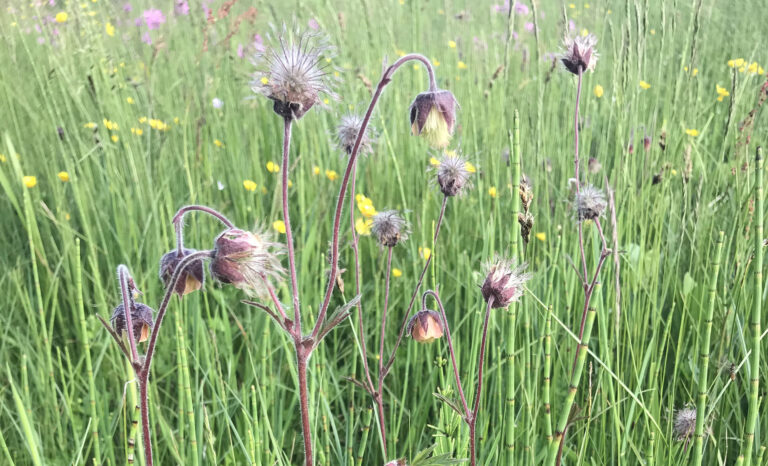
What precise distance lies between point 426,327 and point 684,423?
0.57m

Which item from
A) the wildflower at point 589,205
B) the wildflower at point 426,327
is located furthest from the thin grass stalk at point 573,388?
the wildflower at point 589,205

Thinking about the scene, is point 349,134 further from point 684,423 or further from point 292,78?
point 684,423

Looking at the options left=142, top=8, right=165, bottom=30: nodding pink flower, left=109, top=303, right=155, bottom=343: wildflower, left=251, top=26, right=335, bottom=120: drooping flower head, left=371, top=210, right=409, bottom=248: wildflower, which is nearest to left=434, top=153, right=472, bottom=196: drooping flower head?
left=371, top=210, right=409, bottom=248: wildflower

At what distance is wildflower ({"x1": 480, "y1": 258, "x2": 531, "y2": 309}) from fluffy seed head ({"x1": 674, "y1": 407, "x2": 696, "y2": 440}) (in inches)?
19.8

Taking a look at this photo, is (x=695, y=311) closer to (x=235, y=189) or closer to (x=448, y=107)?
(x=448, y=107)

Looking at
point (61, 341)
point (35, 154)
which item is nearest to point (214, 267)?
point (61, 341)

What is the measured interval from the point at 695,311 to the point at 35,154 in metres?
2.46

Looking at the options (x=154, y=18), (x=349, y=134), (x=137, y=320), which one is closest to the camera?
(x=137, y=320)

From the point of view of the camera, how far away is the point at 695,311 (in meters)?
1.71

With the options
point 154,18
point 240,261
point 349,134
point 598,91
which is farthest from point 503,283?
point 154,18

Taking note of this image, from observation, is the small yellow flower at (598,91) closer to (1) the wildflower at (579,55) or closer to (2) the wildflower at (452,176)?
(1) the wildflower at (579,55)

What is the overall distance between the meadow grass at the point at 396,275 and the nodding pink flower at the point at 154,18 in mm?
792

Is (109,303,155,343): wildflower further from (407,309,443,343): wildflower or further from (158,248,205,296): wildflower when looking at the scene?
(407,309,443,343): wildflower

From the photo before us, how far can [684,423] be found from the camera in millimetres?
1290
